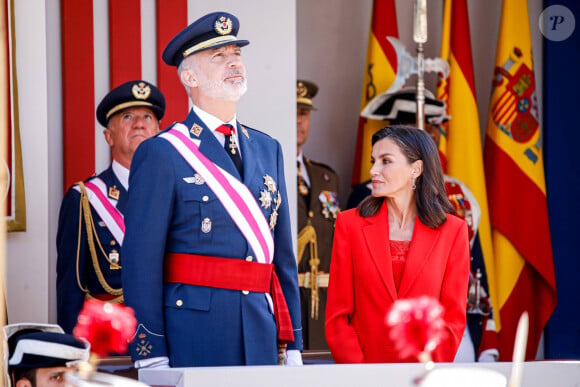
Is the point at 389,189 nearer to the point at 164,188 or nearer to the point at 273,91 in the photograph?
the point at 164,188

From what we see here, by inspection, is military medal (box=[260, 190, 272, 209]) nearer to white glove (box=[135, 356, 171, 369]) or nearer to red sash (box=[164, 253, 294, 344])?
red sash (box=[164, 253, 294, 344])

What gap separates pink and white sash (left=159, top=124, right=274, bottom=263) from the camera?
323 centimetres

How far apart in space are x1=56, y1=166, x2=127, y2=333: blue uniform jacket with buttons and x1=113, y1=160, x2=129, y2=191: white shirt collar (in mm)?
94

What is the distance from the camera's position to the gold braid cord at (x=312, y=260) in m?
5.62

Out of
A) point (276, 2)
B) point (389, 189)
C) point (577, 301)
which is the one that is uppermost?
point (276, 2)

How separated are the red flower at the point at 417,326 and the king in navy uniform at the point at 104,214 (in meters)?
2.35

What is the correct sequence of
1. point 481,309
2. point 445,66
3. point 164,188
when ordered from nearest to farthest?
1. point 164,188
2. point 481,309
3. point 445,66

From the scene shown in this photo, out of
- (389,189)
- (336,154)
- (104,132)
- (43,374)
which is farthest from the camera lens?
(336,154)

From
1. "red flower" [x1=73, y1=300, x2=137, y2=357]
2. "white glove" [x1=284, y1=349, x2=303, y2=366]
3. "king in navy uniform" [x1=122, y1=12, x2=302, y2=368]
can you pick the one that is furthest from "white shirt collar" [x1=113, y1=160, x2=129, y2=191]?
"red flower" [x1=73, y1=300, x2=137, y2=357]

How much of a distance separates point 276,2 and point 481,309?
1.93 m

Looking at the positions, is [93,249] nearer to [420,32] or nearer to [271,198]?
[271,198]

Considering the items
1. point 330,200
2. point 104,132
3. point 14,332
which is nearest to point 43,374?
point 14,332

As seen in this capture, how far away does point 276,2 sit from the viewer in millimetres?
5023

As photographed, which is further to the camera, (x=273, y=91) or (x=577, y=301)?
(x=577, y=301)
